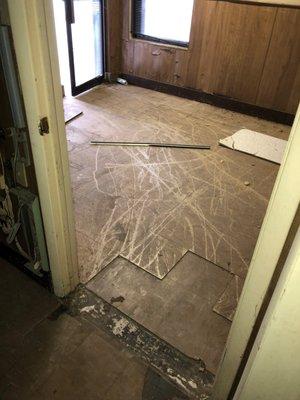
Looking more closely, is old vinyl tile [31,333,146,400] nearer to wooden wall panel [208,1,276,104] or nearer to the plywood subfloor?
the plywood subfloor

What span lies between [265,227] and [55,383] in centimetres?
117

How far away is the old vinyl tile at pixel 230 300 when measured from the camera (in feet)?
5.74

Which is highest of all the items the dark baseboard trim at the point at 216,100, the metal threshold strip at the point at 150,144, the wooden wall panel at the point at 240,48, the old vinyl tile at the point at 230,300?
the wooden wall panel at the point at 240,48

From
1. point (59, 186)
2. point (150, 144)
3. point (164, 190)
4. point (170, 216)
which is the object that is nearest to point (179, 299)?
point (170, 216)

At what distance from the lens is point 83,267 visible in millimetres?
1950

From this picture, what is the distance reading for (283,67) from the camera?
3.40 m

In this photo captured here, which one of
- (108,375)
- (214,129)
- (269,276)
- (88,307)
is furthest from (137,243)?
(214,129)

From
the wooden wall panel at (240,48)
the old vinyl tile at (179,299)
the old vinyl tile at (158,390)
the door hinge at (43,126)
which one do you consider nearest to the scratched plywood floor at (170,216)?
the old vinyl tile at (179,299)

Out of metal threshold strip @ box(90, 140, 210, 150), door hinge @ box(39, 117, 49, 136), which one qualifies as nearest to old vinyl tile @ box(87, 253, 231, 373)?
door hinge @ box(39, 117, 49, 136)

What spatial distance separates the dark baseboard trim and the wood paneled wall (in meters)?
0.06

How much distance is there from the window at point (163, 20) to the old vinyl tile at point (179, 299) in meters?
2.90

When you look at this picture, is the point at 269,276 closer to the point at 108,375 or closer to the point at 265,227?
the point at 265,227

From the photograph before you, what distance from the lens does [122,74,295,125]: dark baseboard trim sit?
368 cm

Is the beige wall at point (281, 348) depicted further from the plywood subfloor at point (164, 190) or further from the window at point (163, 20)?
the window at point (163, 20)
